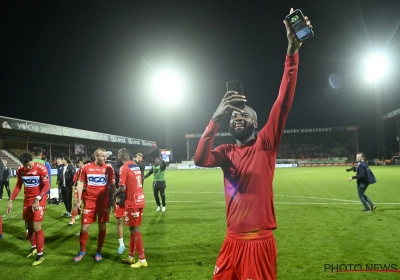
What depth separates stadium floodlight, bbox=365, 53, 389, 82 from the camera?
41991 mm

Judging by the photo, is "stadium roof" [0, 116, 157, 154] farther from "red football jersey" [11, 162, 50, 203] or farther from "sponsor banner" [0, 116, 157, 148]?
"red football jersey" [11, 162, 50, 203]

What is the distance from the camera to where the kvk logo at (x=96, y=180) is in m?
6.39

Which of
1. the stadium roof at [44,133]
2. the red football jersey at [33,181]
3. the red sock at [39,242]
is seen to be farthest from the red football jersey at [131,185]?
the stadium roof at [44,133]

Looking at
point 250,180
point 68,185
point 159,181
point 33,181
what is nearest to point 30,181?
point 33,181

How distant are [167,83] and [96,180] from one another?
45.3m

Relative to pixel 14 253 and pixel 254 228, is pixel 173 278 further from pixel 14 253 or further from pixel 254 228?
pixel 14 253

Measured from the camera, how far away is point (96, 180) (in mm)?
6441

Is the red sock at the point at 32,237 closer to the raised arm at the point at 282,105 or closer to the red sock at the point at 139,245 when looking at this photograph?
the red sock at the point at 139,245

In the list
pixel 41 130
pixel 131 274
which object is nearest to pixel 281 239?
pixel 131 274

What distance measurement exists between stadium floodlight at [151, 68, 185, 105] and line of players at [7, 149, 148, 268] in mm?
44689

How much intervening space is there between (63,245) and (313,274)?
6.00m

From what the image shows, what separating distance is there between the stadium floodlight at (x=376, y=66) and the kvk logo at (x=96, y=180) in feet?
155

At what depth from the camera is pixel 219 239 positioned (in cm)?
745

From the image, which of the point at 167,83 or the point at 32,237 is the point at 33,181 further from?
the point at 167,83
